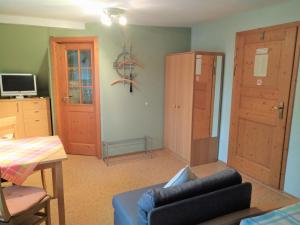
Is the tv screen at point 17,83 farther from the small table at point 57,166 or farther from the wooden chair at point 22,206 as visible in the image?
the wooden chair at point 22,206

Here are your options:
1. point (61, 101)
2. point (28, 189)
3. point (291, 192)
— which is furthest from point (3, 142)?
point (291, 192)

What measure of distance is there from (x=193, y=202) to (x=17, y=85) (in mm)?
4012

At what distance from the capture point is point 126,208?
1.81 m

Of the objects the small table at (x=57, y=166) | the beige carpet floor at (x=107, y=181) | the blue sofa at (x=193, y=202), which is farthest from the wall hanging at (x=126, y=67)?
the blue sofa at (x=193, y=202)

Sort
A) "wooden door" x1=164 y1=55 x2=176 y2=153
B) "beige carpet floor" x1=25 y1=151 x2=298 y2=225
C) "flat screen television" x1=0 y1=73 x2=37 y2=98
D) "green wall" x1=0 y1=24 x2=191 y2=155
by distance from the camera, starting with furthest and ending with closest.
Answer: "flat screen television" x1=0 y1=73 x2=37 y2=98 → "wooden door" x1=164 y1=55 x2=176 y2=153 → "green wall" x1=0 y1=24 x2=191 y2=155 → "beige carpet floor" x1=25 y1=151 x2=298 y2=225

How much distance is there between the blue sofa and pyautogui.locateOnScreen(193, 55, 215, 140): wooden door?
6.52 feet

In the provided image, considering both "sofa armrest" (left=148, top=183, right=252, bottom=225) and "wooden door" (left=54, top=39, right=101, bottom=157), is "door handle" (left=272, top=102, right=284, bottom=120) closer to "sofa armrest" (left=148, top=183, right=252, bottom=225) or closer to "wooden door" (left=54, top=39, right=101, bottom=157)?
"sofa armrest" (left=148, top=183, right=252, bottom=225)

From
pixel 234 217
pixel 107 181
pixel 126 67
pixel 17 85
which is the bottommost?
pixel 107 181

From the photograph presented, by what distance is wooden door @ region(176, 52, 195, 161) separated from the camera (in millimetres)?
3546

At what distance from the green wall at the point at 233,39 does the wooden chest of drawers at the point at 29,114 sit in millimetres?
3079

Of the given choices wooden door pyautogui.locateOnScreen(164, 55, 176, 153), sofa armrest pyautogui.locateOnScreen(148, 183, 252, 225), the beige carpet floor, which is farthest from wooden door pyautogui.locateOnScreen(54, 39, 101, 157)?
sofa armrest pyautogui.locateOnScreen(148, 183, 252, 225)

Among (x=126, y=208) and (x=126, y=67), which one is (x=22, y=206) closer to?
(x=126, y=208)

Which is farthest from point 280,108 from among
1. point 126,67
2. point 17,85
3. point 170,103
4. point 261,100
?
point 17,85

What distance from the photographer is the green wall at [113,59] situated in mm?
3803
